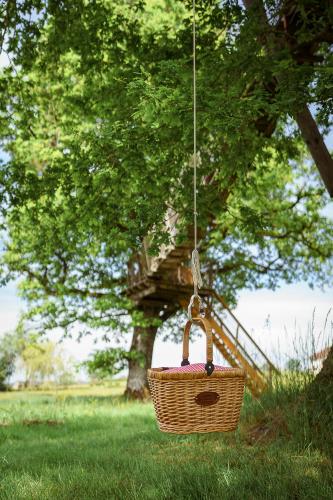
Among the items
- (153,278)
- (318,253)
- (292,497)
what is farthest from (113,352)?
(292,497)

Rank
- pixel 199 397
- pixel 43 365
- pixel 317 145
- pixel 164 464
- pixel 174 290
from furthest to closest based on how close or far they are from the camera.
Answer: pixel 43 365, pixel 174 290, pixel 317 145, pixel 164 464, pixel 199 397

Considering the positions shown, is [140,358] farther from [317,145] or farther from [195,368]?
[195,368]

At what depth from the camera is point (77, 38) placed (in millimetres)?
8898

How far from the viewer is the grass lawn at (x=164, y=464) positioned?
483cm

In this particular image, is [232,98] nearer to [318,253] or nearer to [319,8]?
[319,8]

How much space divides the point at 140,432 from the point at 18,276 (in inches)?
407

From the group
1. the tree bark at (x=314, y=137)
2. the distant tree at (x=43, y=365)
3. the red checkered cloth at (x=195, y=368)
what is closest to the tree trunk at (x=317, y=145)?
the tree bark at (x=314, y=137)

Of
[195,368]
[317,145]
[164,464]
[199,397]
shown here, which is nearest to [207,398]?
[199,397]

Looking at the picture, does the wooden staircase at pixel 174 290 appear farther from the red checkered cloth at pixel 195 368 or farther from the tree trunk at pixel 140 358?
the red checkered cloth at pixel 195 368

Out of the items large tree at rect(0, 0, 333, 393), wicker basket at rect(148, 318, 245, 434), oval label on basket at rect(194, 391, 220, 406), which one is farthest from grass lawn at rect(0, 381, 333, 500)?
large tree at rect(0, 0, 333, 393)

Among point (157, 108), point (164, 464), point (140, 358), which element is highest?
point (157, 108)

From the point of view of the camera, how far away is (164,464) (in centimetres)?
596

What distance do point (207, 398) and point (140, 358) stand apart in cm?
1347

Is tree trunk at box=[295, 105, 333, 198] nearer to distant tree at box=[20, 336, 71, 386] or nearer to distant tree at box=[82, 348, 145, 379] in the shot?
distant tree at box=[82, 348, 145, 379]
